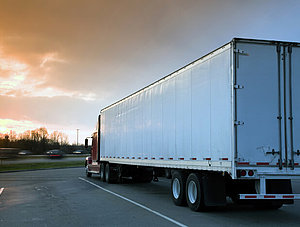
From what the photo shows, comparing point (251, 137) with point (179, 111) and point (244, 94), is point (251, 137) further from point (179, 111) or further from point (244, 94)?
point (179, 111)

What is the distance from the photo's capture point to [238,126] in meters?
9.07

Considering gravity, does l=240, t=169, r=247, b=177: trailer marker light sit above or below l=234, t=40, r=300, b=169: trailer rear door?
below

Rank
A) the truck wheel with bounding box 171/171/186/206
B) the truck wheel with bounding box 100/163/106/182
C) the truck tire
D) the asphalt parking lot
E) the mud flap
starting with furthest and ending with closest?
the truck wheel with bounding box 100/163/106/182, the truck tire, the truck wheel with bounding box 171/171/186/206, the mud flap, the asphalt parking lot

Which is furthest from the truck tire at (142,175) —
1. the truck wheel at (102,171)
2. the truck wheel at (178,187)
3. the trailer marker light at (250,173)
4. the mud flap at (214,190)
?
the trailer marker light at (250,173)

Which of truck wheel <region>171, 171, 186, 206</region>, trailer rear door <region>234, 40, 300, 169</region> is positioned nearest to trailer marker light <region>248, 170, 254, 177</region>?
trailer rear door <region>234, 40, 300, 169</region>

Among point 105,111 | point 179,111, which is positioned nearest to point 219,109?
point 179,111

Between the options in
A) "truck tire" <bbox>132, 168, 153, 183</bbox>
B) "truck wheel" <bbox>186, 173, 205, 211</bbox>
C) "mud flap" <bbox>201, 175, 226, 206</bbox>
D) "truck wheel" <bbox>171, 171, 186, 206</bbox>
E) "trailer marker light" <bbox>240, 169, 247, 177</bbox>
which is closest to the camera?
"trailer marker light" <bbox>240, 169, 247, 177</bbox>

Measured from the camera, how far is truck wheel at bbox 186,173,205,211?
10242 millimetres

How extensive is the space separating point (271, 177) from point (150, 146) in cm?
642

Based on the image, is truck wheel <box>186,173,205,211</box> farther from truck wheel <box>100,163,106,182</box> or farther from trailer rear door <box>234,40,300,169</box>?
truck wheel <box>100,163,106,182</box>

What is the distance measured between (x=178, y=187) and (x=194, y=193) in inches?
41.0

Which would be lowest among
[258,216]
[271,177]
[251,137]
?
[258,216]

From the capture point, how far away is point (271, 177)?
360 inches

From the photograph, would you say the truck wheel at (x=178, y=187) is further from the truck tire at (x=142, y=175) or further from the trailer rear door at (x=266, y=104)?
the truck tire at (x=142, y=175)
